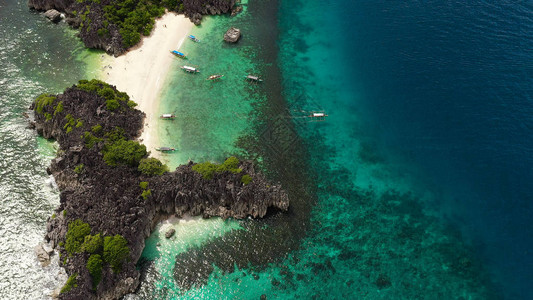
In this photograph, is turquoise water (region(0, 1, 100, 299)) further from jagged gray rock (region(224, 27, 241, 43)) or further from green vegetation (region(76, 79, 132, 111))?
jagged gray rock (region(224, 27, 241, 43))

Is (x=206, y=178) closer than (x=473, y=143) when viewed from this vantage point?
Yes

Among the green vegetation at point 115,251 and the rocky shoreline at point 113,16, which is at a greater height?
the rocky shoreline at point 113,16

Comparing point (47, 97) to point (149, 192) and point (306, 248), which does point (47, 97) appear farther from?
point (306, 248)

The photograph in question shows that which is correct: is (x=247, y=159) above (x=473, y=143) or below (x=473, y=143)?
below

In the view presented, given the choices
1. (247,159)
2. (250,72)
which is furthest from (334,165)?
(250,72)

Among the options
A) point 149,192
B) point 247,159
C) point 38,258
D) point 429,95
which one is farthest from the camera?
point 429,95

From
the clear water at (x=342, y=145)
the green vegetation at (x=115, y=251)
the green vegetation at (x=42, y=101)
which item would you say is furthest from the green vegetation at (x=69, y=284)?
the green vegetation at (x=42, y=101)

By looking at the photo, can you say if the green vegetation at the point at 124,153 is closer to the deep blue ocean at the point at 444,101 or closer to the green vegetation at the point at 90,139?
the green vegetation at the point at 90,139
